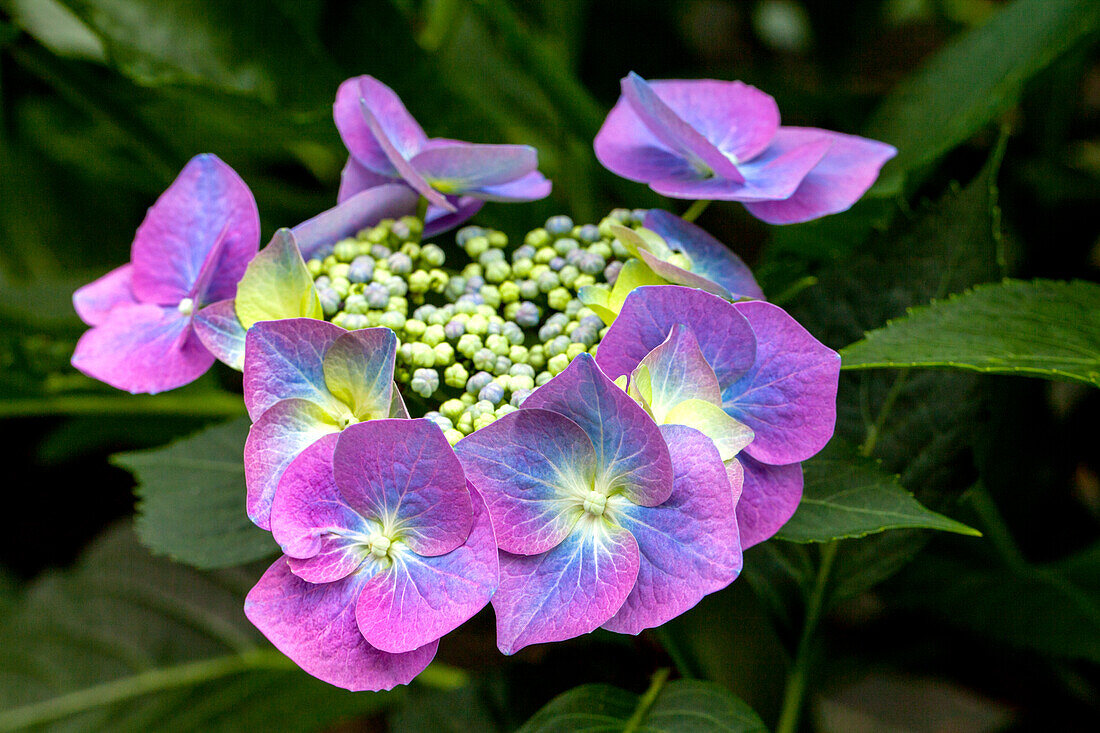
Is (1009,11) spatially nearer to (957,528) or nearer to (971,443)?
(971,443)

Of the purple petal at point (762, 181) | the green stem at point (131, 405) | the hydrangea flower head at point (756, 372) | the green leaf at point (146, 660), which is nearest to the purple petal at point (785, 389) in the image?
the hydrangea flower head at point (756, 372)

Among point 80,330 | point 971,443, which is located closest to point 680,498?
point 971,443

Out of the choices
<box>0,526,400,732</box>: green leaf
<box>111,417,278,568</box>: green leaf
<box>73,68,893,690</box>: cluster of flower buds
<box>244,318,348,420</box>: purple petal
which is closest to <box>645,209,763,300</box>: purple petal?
<box>73,68,893,690</box>: cluster of flower buds

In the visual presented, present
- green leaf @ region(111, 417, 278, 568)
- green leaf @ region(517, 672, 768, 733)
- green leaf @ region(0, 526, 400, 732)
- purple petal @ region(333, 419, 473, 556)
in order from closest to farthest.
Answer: purple petal @ region(333, 419, 473, 556) < green leaf @ region(517, 672, 768, 733) < green leaf @ region(111, 417, 278, 568) < green leaf @ region(0, 526, 400, 732)

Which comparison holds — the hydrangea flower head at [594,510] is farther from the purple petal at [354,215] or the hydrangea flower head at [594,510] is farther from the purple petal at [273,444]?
the purple petal at [354,215]

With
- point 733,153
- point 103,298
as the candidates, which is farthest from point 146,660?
point 733,153

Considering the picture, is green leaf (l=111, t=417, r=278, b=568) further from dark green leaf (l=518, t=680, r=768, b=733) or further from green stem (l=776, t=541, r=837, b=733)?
green stem (l=776, t=541, r=837, b=733)
